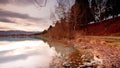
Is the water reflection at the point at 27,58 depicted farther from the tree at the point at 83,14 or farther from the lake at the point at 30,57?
the tree at the point at 83,14

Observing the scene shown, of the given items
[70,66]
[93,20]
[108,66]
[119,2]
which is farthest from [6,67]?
[93,20]

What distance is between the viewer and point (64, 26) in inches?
1895

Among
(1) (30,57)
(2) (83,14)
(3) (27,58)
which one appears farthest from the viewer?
(2) (83,14)

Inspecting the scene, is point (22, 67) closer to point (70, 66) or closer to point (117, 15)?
point (70, 66)

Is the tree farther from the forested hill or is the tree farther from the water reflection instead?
the water reflection

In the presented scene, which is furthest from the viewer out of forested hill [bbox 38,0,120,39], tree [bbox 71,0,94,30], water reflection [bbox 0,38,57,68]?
tree [bbox 71,0,94,30]

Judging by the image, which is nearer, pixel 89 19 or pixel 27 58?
pixel 27 58

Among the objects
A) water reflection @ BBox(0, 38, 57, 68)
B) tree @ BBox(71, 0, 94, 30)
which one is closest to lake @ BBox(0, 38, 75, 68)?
water reflection @ BBox(0, 38, 57, 68)

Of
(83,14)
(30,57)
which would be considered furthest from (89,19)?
(30,57)

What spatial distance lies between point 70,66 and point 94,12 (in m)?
49.4

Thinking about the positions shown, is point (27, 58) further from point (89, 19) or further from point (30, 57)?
point (89, 19)

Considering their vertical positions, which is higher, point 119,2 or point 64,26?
point 119,2

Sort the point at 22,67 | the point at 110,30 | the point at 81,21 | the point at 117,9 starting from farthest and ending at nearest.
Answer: the point at 81,21, the point at 117,9, the point at 110,30, the point at 22,67

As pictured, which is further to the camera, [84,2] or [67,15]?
[84,2]
